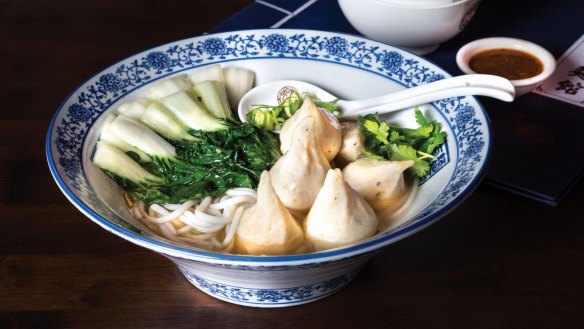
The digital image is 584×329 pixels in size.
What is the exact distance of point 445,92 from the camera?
1.34 metres

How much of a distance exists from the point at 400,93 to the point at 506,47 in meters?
0.51

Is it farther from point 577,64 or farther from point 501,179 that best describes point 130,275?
point 577,64

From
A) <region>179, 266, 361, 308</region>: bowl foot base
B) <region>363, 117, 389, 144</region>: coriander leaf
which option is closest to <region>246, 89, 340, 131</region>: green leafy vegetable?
<region>363, 117, 389, 144</region>: coriander leaf

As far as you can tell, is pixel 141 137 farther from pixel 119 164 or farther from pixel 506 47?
pixel 506 47

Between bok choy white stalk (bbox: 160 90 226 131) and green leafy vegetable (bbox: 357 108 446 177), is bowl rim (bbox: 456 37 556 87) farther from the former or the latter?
bok choy white stalk (bbox: 160 90 226 131)

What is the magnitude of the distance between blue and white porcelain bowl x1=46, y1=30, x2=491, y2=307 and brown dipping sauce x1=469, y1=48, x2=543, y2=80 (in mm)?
346

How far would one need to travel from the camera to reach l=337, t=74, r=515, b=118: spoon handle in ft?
4.32

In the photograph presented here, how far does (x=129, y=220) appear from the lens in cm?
118

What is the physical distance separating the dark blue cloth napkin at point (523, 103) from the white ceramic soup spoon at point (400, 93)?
173 mm

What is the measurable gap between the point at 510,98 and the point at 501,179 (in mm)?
165

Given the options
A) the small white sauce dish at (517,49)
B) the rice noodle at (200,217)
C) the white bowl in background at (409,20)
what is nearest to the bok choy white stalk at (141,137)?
the rice noodle at (200,217)

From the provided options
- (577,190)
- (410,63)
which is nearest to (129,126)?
(410,63)

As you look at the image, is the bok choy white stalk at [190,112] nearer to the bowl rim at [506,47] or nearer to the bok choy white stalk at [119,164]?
the bok choy white stalk at [119,164]

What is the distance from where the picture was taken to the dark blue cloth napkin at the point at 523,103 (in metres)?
1.41
